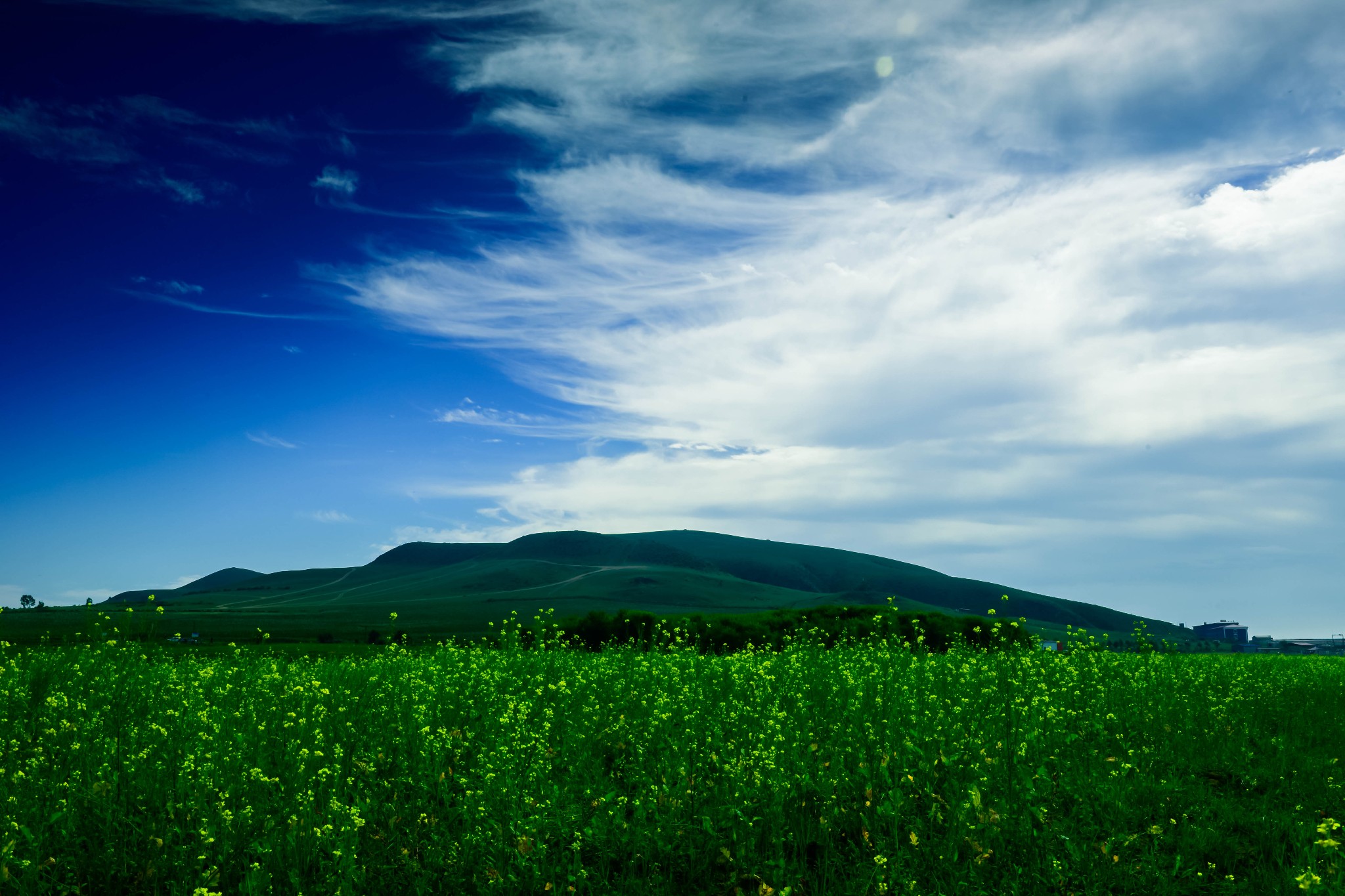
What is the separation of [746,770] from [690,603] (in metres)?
178

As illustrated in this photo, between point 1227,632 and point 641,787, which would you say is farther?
point 1227,632

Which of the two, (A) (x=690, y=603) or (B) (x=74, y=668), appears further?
(A) (x=690, y=603)

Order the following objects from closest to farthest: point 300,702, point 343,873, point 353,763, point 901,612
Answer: point 343,873, point 353,763, point 300,702, point 901,612

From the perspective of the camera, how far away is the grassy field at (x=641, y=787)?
5977 millimetres

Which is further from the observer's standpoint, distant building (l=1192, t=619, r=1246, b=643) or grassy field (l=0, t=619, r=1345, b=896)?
distant building (l=1192, t=619, r=1246, b=643)

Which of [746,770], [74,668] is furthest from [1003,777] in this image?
[74,668]

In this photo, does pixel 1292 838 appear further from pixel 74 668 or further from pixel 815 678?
pixel 74 668

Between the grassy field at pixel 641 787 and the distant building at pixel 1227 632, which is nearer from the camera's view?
the grassy field at pixel 641 787

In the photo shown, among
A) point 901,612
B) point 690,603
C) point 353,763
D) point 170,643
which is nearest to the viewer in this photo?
point 353,763

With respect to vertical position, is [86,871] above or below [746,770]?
below

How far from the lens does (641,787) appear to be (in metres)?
7.19

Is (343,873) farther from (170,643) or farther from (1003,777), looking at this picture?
(170,643)

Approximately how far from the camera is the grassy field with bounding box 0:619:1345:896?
5977mm

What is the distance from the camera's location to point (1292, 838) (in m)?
7.25
